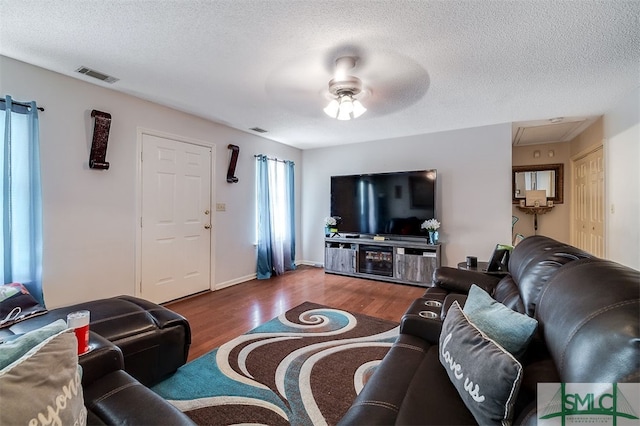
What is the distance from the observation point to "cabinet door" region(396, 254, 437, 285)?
406cm

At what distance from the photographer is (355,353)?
2203 mm

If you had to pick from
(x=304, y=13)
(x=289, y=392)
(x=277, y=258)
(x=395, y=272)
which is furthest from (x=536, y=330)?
(x=277, y=258)

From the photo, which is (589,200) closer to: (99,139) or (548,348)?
(548,348)

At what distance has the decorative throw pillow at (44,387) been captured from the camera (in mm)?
638

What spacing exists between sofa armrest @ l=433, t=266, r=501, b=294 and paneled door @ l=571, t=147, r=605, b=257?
2514 millimetres

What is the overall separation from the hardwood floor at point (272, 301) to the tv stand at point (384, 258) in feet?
0.50

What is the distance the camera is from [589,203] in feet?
13.6

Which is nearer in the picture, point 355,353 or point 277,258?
point 355,353

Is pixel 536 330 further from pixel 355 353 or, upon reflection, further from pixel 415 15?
pixel 415 15

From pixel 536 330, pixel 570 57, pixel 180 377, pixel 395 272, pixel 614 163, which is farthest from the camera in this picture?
pixel 395 272

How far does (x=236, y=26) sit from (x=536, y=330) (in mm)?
2283

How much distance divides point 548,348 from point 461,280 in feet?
4.77

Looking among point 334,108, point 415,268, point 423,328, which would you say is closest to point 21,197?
point 334,108

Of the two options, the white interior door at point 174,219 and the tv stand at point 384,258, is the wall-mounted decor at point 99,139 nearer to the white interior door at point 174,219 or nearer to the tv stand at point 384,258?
the white interior door at point 174,219
